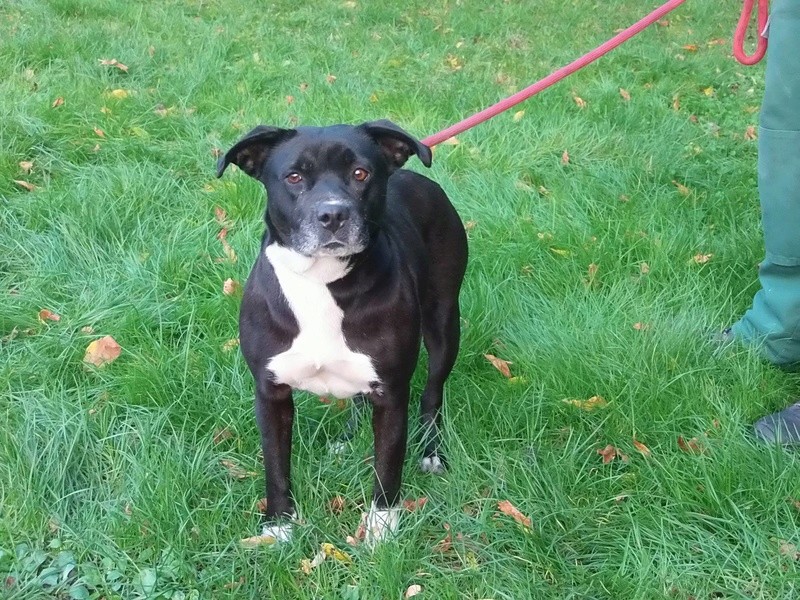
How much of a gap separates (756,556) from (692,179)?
10.1 feet

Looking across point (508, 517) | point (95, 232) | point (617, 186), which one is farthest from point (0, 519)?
point (617, 186)

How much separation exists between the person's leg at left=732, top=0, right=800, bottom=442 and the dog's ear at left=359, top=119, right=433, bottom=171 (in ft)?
4.64

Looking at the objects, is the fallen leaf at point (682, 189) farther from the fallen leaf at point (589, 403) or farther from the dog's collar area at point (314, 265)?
the dog's collar area at point (314, 265)

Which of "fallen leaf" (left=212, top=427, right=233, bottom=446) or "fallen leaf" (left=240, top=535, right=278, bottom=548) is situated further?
"fallen leaf" (left=212, top=427, right=233, bottom=446)

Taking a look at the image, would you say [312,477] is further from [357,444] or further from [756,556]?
[756,556]

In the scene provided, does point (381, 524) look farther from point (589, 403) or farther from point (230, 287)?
point (230, 287)

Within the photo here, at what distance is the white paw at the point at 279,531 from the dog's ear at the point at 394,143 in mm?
1169

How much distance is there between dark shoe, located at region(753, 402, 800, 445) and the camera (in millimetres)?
2709

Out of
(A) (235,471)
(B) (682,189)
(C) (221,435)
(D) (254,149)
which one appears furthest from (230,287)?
(B) (682,189)

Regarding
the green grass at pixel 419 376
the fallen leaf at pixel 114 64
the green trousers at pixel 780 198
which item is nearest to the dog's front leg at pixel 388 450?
→ the green grass at pixel 419 376

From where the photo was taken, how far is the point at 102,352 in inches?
123

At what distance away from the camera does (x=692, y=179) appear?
15.8 feet

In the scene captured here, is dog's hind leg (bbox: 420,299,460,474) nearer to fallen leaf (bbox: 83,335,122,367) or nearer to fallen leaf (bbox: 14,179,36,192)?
fallen leaf (bbox: 83,335,122,367)

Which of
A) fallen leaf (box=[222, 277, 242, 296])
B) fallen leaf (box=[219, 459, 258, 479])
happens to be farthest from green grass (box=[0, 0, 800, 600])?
fallen leaf (box=[222, 277, 242, 296])
